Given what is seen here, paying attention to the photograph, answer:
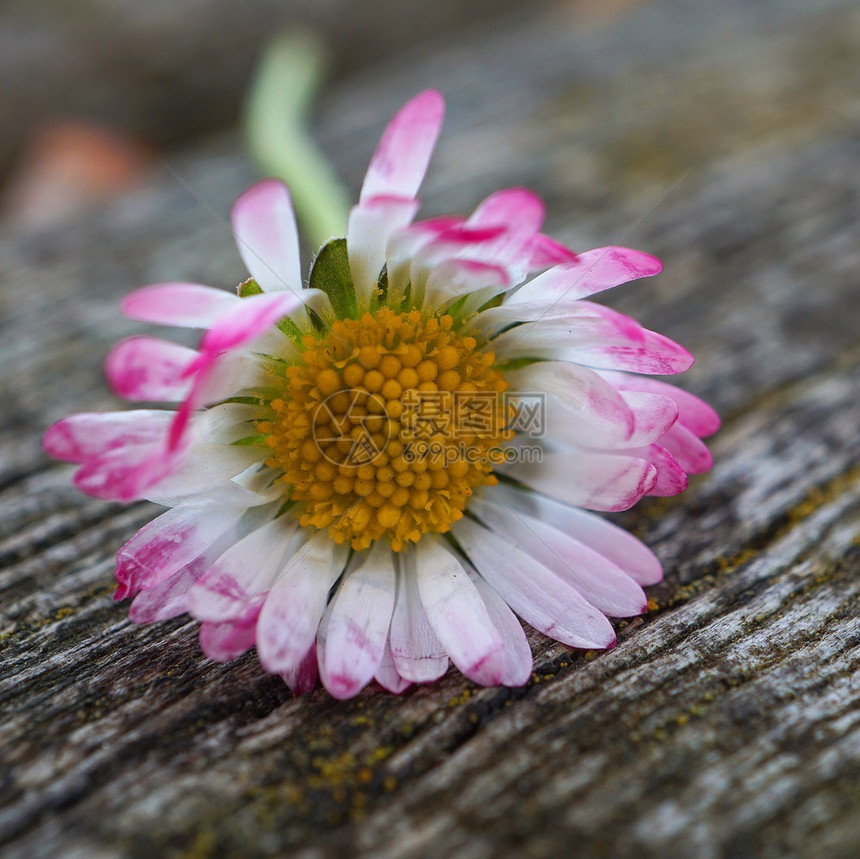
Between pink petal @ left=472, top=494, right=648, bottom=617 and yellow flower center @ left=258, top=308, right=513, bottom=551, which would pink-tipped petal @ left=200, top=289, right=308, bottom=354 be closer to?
yellow flower center @ left=258, top=308, right=513, bottom=551

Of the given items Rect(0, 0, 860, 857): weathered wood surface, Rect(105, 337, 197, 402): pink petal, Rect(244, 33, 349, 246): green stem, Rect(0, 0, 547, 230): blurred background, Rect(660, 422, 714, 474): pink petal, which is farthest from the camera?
Rect(0, 0, 547, 230): blurred background

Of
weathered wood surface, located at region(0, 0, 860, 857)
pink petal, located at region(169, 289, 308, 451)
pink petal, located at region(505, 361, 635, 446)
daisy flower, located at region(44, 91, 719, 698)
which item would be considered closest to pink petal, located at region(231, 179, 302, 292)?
daisy flower, located at region(44, 91, 719, 698)

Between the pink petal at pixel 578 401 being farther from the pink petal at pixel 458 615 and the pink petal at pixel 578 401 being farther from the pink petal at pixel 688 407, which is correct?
the pink petal at pixel 458 615

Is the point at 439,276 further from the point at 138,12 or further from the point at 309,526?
the point at 138,12

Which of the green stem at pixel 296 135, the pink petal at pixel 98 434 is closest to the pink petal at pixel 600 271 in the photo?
the pink petal at pixel 98 434

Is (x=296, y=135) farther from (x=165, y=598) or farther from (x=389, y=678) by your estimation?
(x=389, y=678)

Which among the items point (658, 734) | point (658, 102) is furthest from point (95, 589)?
point (658, 102)

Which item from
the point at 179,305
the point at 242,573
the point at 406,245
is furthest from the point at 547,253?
the point at 242,573
